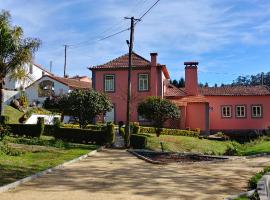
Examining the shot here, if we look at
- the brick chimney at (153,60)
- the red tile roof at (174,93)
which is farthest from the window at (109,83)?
the red tile roof at (174,93)

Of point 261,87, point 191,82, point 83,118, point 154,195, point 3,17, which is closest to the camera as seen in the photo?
point 154,195

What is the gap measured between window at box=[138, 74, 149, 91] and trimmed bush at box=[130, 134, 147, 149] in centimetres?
Result: 1751

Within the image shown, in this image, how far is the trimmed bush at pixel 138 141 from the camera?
83.6 ft

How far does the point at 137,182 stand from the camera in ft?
42.8

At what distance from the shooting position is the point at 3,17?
89.1 feet

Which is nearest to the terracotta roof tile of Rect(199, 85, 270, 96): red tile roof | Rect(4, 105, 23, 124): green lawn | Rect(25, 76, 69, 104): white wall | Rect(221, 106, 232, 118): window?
Rect(4, 105, 23, 124): green lawn

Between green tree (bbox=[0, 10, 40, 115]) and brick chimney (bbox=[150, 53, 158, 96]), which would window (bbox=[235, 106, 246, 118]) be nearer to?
brick chimney (bbox=[150, 53, 158, 96])

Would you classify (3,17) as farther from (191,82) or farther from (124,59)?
(191,82)

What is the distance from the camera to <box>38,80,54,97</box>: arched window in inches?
2232

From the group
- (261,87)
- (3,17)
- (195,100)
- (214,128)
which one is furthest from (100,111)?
(261,87)

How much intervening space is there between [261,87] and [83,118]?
26.7 m

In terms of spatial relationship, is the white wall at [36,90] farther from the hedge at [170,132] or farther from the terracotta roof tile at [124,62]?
the hedge at [170,132]

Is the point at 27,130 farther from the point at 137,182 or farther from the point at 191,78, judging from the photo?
the point at 191,78

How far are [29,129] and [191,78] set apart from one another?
2307 centimetres
